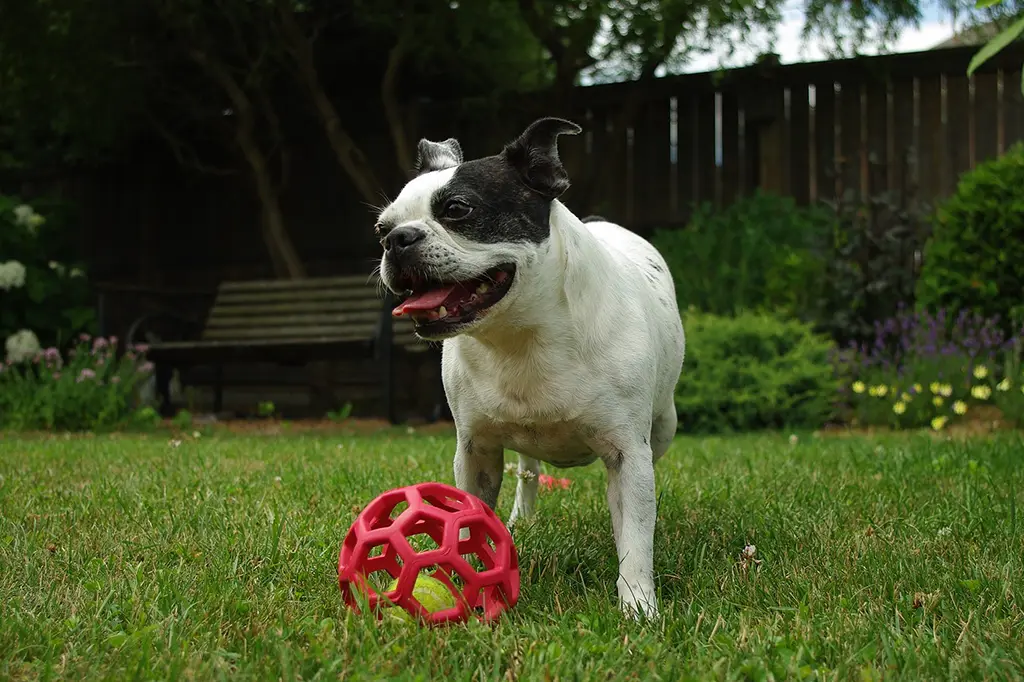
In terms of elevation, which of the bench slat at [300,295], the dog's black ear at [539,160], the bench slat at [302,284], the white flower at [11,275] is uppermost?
the dog's black ear at [539,160]

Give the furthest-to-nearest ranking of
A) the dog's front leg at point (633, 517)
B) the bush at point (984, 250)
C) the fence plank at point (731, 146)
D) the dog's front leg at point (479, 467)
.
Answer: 1. the fence plank at point (731, 146)
2. the bush at point (984, 250)
3. the dog's front leg at point (479, 467)
4. the dog's front leg at point (633, 517)

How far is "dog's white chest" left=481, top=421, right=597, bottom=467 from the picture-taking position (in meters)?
2.84

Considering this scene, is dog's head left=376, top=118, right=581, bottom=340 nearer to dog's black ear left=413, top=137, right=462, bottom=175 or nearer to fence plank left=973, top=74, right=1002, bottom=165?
dog's black ear left=413, top=137, right=462, bottom=175

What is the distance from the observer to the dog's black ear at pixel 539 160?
2.77 metres

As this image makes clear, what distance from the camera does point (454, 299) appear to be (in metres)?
2.67

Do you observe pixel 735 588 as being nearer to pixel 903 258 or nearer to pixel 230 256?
pixel 903 258

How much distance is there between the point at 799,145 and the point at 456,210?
8461mm

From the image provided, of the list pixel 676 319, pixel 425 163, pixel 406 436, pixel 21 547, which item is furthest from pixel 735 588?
pixel 406 436

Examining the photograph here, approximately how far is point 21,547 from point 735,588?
214 centimetres

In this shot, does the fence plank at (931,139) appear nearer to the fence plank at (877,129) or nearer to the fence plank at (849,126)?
the fence plank at (877,129)

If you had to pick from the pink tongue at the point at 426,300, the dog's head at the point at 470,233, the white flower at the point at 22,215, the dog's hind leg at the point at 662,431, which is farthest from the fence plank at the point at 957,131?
the white flower at the point at 22,215

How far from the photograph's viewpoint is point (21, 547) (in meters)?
3.16

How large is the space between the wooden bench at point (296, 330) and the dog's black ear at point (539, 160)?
5478mm

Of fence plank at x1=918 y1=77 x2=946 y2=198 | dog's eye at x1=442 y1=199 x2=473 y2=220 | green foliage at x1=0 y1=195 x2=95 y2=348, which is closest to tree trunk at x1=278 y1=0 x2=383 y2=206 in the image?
green foliage at x1=0 y1=195 x2=95 y2=348
